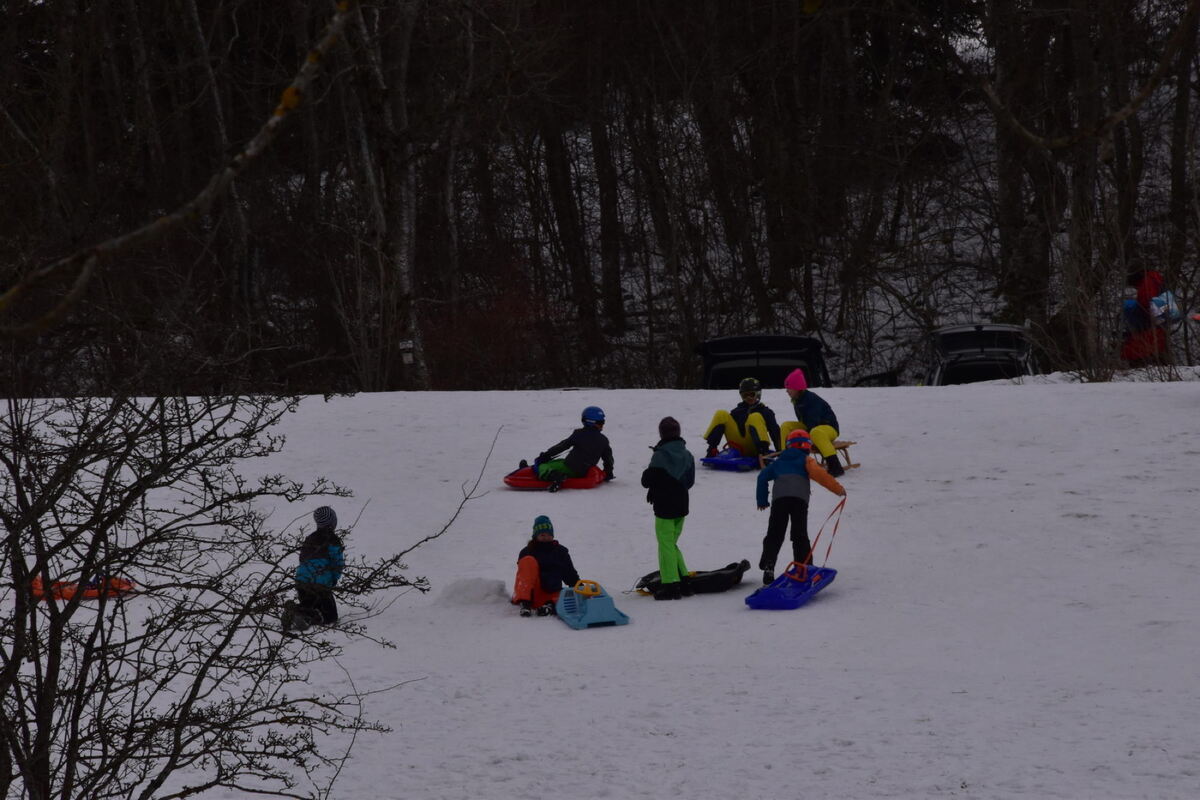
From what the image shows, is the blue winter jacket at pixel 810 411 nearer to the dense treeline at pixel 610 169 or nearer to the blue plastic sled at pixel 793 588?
the blue plastic sled at pixel 793 588

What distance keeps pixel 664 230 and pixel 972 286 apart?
7949 millimetres

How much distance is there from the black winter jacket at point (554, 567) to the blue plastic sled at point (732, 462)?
5199mm

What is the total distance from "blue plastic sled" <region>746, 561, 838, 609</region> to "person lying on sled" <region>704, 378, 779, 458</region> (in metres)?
4.66

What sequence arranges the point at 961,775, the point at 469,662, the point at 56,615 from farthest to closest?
the point at 469,662 → the point at 961,775 → the point at 56,615

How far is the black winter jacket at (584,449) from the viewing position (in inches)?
603

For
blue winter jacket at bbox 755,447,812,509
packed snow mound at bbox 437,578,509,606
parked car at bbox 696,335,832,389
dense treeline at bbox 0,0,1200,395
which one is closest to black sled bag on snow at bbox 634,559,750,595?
blue winter jacket at bbox 755,447,812,509

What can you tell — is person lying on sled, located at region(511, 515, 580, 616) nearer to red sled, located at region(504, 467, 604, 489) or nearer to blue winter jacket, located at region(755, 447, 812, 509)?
blue winter jacket, located at region(755, 447, 812, 509)

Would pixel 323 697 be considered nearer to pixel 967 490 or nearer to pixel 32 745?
pixel 32 745

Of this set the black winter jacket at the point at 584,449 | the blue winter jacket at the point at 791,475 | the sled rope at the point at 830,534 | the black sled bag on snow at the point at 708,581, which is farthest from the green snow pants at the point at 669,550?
the black winter jacket at the point at 584,449

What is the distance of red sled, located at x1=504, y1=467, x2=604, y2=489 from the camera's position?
15.5m

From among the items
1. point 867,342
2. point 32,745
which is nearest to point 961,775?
point 32,745

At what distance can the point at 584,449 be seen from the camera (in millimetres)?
15336

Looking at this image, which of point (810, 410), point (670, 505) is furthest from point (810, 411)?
point (670, 505)

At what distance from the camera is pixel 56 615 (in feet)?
15.7
